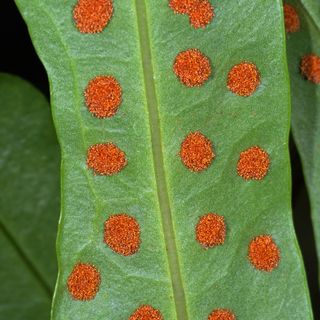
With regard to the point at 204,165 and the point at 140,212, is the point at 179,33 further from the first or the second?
the point at 140,212

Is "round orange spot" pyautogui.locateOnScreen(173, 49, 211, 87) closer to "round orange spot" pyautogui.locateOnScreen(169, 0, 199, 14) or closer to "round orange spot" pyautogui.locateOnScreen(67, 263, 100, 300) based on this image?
"round orange spot" pyautogui.locateOnScreen(169, 0, 199, 14)

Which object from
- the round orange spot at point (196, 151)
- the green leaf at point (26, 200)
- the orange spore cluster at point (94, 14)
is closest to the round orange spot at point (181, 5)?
the orange spore cluster at point (94, 14)

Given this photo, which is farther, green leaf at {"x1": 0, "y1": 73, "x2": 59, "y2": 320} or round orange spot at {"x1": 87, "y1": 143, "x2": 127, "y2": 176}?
green leaf at {"x1": 0, "y1": 73, "x2": 59, "y2": 320}

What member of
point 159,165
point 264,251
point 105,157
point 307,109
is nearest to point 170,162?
point 159,165

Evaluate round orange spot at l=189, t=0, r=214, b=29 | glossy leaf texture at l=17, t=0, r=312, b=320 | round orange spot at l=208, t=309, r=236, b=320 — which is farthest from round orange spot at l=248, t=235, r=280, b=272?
round orange spot at l=189, t=0, r=214, b=29

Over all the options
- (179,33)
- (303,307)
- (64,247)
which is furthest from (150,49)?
(303,307)

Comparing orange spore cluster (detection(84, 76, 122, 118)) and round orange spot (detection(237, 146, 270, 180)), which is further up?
orange spore cluster (detection(84, 76, 122, 118))

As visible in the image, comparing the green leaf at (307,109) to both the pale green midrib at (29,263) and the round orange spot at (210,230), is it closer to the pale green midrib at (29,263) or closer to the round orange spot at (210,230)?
the round orange spot at (210,230)
